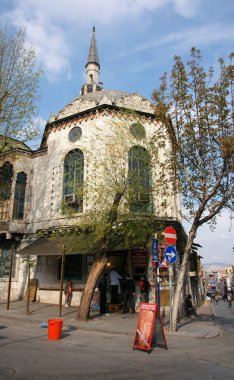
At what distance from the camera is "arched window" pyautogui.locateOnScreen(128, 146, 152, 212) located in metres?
12.7

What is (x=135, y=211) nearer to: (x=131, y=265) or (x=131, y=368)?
(x=131, y=265)

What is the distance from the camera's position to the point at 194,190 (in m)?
11.2

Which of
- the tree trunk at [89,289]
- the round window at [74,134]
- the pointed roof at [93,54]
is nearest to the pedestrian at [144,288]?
the tree trunk at [89,289]

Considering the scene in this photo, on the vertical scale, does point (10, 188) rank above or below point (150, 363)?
above

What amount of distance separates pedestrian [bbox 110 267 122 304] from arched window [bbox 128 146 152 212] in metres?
3.45

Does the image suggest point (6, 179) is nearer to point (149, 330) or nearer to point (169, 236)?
point (169, 236)

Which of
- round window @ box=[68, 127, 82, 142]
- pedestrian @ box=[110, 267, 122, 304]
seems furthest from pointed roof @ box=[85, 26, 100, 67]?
pedestrian @ box=[110, 267, 122, 304]

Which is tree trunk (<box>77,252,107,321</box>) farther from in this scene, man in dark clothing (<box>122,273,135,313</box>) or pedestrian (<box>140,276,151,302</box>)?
pedestrian (<box>140,276,151,302</box>)

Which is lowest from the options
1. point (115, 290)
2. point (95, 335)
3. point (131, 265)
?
point (95, 335)

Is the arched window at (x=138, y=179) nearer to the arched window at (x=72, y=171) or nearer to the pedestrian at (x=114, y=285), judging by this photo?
the pedestrian at (x=114, y=285)

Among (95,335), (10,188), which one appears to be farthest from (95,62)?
(95,335)

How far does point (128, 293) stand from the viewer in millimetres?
13867

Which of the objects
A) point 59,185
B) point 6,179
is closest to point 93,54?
point 6,179

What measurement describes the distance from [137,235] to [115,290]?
3.56 m
